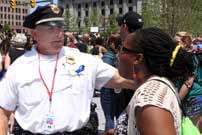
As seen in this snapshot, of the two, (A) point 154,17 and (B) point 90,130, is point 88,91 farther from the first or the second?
(A) point 154,17

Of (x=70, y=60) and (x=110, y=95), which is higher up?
(x=70, y=60)

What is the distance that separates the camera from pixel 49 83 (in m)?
3.20

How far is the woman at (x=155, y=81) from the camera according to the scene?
2098mm

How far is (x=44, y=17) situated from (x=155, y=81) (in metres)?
1.31

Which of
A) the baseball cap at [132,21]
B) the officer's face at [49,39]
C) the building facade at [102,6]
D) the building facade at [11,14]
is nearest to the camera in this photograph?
the officer's face at [49,39]

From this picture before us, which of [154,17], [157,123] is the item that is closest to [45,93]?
[157,123]

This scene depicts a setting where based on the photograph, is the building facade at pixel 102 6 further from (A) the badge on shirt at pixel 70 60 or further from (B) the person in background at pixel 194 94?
(A) the badge on shirt at pixel 70 60

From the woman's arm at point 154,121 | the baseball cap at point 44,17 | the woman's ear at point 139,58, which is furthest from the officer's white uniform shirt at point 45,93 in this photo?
the woman's arm at point 154,121

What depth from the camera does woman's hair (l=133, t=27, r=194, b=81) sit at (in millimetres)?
2311

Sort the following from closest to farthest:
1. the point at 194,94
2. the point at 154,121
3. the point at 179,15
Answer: the point at 154,121, the point at 194,94, the point at 179,15

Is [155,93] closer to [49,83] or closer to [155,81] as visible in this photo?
[155,81]

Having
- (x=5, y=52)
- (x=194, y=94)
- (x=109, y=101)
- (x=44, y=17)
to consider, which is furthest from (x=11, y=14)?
(x=44, y=17)

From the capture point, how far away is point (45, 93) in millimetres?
3172

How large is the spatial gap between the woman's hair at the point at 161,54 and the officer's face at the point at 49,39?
103cm
